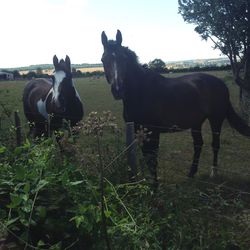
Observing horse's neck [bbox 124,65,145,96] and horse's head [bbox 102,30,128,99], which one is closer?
horse's head [bbox 102,30,128,99]

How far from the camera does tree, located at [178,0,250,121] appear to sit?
1248cm

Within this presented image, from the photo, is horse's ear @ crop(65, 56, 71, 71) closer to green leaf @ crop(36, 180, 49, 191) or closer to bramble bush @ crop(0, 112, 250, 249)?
bramble bush @ crop(0, 112, 250, 249)

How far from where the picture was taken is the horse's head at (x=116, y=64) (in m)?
5.59

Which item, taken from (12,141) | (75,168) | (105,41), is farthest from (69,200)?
(105,41)

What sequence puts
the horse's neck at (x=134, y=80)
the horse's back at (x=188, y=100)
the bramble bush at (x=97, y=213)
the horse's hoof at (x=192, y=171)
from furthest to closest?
1. the horse's hoof at (x=192, y=171)
2. the horse's back at (x=188, y=100)
3. the horse's neck at (x=134, y=80)
4. the bramble bush at (x=97, y=213)

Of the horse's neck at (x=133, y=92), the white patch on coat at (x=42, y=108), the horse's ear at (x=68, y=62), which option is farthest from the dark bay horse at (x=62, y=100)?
the horse's neck at (x=133, y=92)

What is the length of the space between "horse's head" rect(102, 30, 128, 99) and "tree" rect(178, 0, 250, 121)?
7.66 meters

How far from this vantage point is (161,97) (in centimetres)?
621

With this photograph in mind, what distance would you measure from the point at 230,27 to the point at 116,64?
8221 mm

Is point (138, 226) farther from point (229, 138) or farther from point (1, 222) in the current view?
point (229, 138)

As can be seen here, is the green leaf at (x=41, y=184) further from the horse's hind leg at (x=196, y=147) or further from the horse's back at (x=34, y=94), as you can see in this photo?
the horse's back at (x=34, y=94)

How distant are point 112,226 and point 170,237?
49 centimetres

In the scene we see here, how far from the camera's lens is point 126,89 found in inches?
236

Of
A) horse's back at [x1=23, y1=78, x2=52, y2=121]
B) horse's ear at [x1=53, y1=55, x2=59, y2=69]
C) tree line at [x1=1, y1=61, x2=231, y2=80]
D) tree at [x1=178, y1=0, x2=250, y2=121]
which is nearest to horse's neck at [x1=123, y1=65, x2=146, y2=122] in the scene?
tree line at [x1=1, y1=61, x2=231, y2=80]
